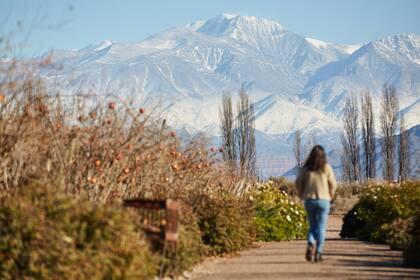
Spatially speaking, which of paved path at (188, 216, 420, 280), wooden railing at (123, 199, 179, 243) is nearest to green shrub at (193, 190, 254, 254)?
paved path at (188, 216, 420, 280)

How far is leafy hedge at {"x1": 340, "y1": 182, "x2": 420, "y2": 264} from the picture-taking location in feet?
62.8

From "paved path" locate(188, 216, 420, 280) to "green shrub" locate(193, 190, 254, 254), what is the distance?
32cm

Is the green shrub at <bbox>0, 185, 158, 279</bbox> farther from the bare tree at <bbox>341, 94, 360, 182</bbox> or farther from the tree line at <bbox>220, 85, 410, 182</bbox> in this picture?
the bare tree at <bbox>341, 94, 360, 182</bbox>

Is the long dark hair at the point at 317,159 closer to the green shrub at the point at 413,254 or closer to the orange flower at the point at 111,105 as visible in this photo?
the green shrub at the point at 413,254

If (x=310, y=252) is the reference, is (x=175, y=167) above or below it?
above

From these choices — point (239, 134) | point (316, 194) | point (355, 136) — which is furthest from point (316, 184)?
point (355, 136)

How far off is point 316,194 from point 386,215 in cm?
709

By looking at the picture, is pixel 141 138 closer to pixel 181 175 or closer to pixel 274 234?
pixel 181 175

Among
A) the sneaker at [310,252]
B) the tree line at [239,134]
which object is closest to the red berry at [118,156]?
the sneaker at [310,252]

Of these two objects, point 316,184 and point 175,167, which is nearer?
point 316,184

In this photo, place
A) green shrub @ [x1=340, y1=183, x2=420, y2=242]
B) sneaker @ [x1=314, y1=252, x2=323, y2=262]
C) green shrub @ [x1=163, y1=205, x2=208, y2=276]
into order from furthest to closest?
green shrub @ [x1=340, y1=183, x2=420, y2=242]
sneaker @ [x1=314, y1=252, x2=323, y2=262]
green shrub @ [x1=163, y1=205, x2=208, y2=276]

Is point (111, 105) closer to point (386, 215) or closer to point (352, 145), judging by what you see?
point (386, 215)

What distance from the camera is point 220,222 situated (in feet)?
56.1

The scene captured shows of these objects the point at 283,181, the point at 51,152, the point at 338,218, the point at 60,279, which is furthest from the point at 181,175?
the point at 283,181
